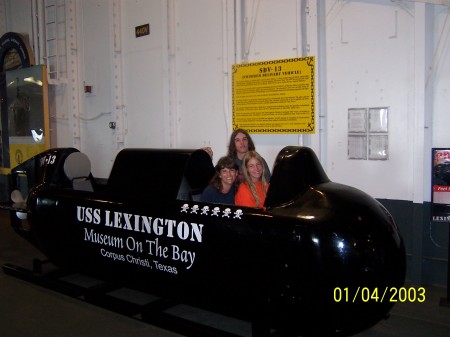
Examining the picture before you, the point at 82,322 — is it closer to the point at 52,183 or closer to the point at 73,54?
the point at 52,183

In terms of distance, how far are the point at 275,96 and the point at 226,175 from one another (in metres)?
1.45

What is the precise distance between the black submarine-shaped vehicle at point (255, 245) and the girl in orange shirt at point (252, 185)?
1.27ft

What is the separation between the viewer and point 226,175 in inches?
118

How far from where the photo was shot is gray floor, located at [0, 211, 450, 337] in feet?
9.14

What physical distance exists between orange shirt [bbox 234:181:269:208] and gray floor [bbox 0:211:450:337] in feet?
2.55

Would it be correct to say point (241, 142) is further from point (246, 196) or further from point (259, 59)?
point (259, 59)

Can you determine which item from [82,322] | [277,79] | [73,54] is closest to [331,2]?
[277,79]

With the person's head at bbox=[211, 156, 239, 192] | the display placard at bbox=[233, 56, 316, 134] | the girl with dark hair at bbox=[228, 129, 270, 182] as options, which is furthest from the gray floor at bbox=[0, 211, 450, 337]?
the display placard at bbox=[233, 56, 316, 134]

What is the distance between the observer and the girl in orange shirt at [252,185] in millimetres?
2921

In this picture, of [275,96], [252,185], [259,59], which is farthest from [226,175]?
[259,59]
